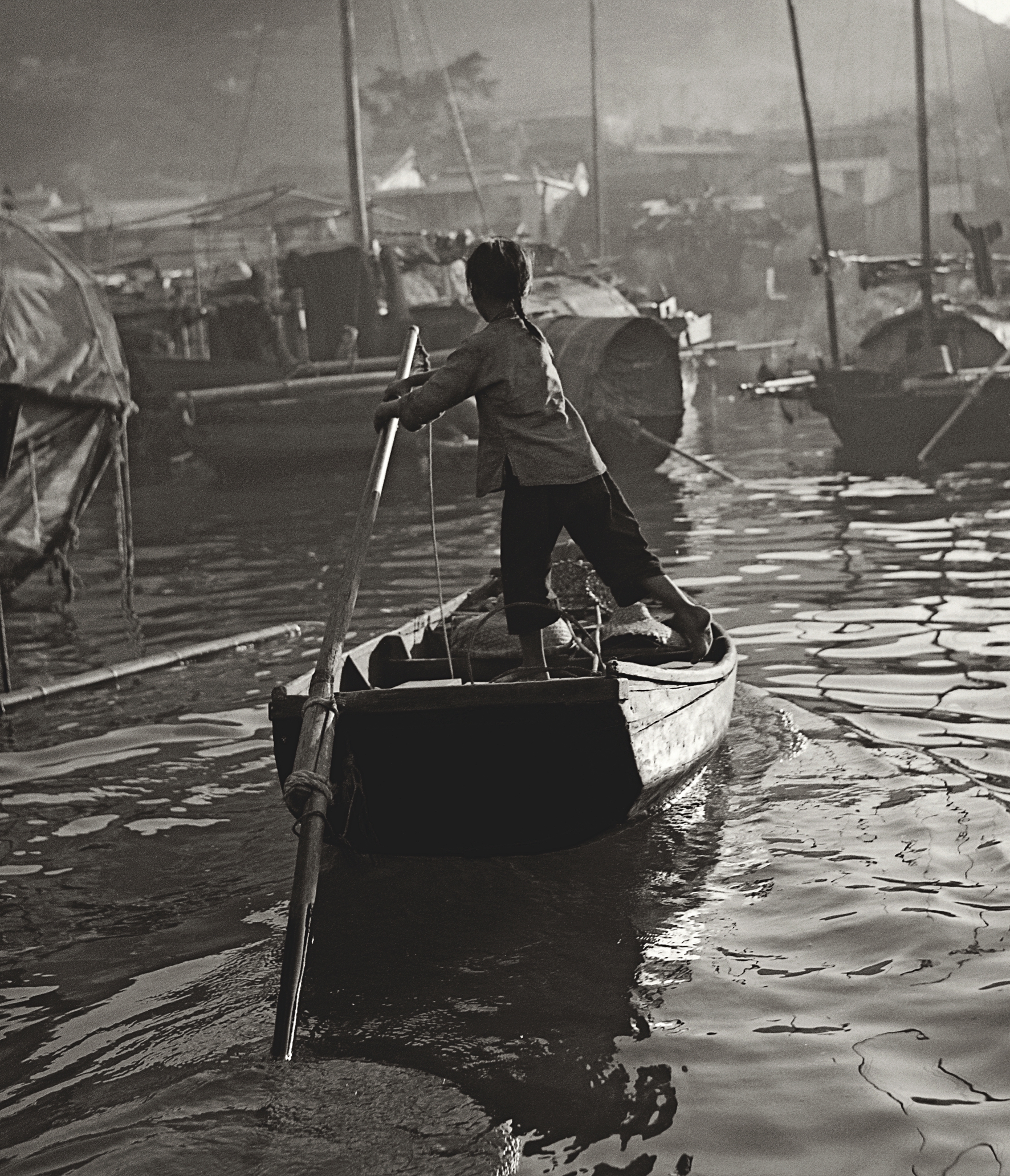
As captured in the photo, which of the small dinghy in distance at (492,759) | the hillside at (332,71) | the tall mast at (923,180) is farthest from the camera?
the hillside at (332,71)

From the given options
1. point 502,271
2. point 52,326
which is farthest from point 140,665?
point 502,271

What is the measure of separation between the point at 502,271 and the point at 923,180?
47.4 feet

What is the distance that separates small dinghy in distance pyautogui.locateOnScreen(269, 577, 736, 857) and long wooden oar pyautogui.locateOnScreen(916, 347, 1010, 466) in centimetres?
1211

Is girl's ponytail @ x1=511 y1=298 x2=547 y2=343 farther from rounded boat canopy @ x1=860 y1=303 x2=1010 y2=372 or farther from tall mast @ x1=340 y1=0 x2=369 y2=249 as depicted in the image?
tall mast @ x1=340 y1=0 x2=369 y2=249

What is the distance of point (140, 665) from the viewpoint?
7.74 meters

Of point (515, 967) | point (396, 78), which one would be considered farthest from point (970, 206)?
point (515, 967)

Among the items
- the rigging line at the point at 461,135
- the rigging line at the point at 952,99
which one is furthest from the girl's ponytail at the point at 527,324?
the rigging line at the point at 952,99

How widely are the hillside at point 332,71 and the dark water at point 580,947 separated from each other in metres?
45.9

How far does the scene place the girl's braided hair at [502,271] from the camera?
14.9ft

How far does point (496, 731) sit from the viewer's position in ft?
13.4

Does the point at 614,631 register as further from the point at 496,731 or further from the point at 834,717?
the point at 496,731

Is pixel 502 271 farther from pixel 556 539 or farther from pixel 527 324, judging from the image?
pixel 556 539

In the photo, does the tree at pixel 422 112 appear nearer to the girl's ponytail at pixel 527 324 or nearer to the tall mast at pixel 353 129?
the tall mast at pixel 353 129

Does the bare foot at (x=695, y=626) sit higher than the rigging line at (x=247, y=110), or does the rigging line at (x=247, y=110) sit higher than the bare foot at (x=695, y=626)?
the rigging line at (x=247, y=110)
